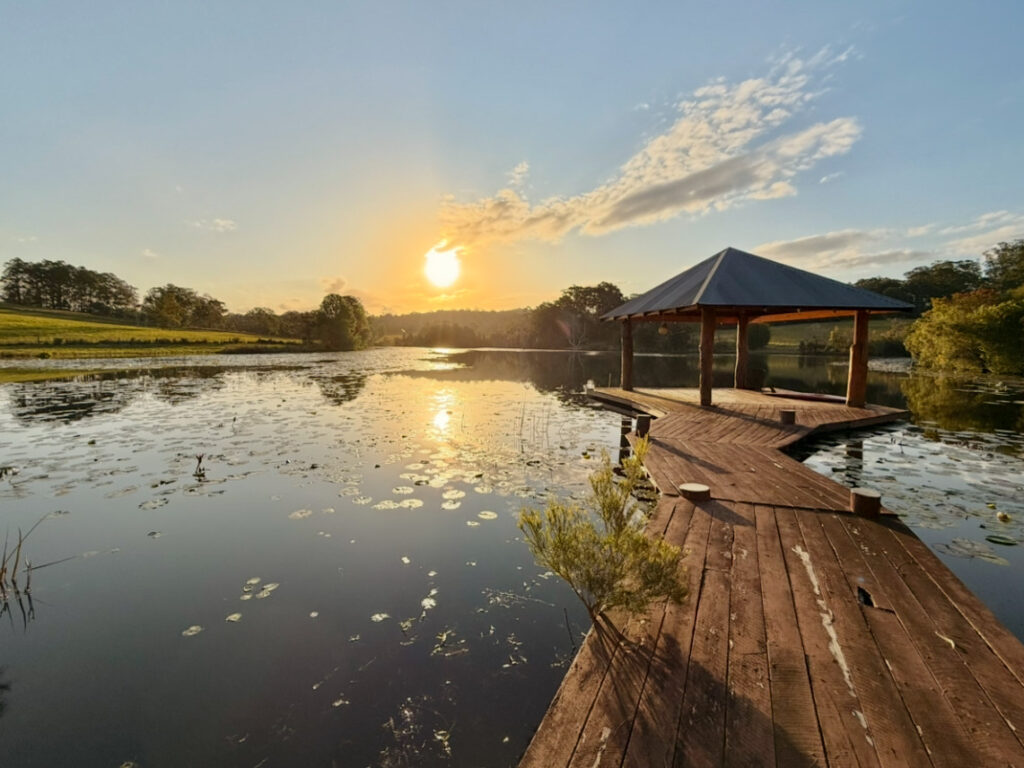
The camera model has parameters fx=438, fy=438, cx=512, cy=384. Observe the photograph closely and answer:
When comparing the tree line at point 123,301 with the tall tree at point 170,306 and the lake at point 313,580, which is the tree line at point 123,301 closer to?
the tall tree at point 170,306

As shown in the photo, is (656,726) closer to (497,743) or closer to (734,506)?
(497,743)

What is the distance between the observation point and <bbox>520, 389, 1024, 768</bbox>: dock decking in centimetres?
204

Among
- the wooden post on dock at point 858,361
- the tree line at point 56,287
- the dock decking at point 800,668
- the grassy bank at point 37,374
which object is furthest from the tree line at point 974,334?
the tree line at point 56,287

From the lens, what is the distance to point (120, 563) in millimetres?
4594

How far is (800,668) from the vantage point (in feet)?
8.35

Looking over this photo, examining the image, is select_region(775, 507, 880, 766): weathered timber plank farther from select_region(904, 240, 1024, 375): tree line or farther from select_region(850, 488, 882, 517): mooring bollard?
select_region(904, 240, 1024, 375): tree line

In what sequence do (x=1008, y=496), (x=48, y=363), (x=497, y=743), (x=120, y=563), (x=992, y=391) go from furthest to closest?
(x=48, y=363) < (x=992, y=391) < (x=1008, y=496) < (x=120, y=563) < (x=497, y=743)

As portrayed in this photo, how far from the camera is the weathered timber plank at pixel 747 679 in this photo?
6.61 ft

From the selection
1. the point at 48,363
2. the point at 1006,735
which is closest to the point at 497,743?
the point at 1006,735

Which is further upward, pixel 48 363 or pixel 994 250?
pixel 994 250

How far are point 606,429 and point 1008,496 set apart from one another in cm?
705

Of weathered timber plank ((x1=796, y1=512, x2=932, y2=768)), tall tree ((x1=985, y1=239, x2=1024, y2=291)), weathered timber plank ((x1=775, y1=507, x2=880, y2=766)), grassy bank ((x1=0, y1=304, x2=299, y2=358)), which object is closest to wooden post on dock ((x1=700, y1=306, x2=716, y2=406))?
weathered timber plank ((x1=796, y1=512, x2=932, y2=768))

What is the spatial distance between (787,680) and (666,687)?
2.26ft

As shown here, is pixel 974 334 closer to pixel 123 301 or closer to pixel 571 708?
pixel 571 708
